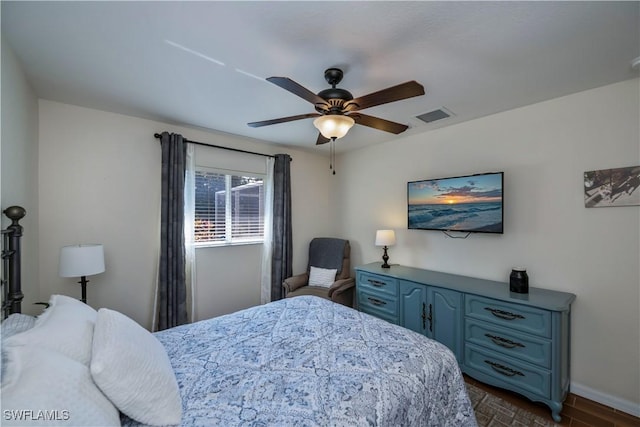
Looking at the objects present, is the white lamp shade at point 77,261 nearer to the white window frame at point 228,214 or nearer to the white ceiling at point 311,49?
the white window frame at point 228,214

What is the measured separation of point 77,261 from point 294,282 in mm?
2257

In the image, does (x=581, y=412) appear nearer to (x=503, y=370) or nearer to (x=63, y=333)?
(x=503, y=370)

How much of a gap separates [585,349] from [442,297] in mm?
1115

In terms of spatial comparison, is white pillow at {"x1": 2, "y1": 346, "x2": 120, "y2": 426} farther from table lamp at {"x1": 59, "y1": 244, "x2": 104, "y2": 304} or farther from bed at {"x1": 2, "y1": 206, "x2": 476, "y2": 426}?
table lamp at {"x1": 59, "y1": 244, "x2": 104, "y2": 304}

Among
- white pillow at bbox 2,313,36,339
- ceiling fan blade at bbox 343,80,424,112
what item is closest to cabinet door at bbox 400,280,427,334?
ceiling fan blade at bbox 343,80,424,112

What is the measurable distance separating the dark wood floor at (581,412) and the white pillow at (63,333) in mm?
2898

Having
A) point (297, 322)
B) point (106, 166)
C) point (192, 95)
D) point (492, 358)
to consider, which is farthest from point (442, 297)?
point (106, 166)

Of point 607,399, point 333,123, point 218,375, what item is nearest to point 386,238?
point 333,123

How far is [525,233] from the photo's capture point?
2514 mm

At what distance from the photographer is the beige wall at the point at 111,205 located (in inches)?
93.2

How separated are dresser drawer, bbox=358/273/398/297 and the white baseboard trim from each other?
1.60 m

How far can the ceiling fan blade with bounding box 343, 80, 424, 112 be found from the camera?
1470mm

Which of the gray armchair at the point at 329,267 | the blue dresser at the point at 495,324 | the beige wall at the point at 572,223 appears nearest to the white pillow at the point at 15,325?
the gray armchair at the point at 329,267

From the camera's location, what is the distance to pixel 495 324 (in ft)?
7.39
